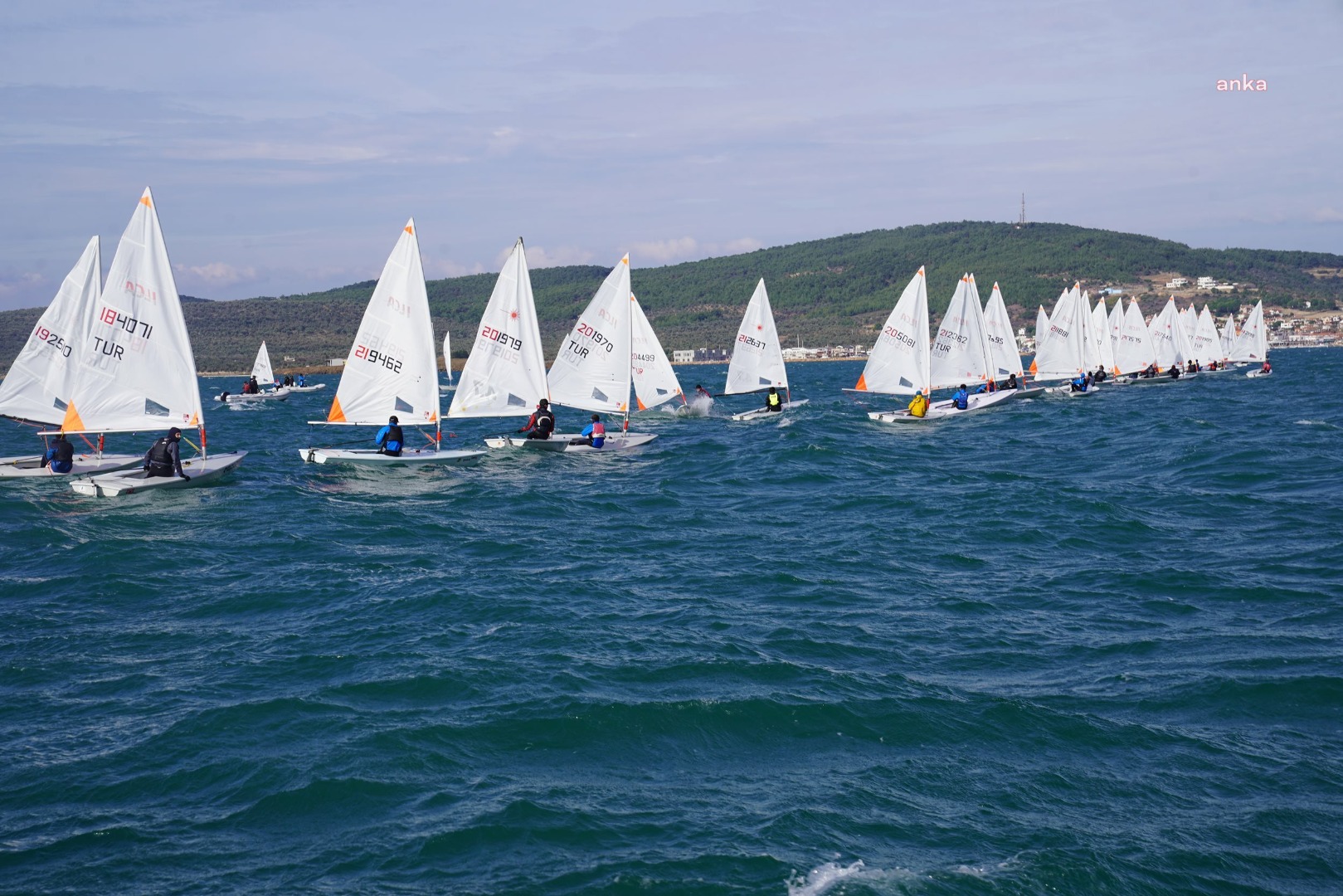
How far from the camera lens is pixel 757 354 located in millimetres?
39531

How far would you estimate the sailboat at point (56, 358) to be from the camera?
2417 centimetres

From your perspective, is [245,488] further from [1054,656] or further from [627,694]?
[1054,656]

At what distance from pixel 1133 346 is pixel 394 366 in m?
49.6

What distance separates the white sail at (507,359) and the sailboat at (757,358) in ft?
40.0

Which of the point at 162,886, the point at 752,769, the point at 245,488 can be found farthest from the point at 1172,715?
the point at 245,488

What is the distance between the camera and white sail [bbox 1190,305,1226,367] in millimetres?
70000

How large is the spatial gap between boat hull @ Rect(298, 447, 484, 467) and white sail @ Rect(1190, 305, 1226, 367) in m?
59.5

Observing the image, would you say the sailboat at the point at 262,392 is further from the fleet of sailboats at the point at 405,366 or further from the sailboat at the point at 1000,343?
the sailboat at the point at 1000,343

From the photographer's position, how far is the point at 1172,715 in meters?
10.0

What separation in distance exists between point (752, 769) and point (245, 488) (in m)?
17.2

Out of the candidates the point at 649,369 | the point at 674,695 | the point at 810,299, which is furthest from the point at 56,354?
the point at 810,299

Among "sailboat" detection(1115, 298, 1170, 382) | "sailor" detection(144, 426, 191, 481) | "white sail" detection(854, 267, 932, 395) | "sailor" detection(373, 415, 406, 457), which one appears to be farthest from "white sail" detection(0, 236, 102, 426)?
"sailboat" detection(1115, 298, 1170, 382)

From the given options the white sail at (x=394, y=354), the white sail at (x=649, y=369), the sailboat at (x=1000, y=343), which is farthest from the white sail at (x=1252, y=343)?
the white sail at (x=394, y=354)

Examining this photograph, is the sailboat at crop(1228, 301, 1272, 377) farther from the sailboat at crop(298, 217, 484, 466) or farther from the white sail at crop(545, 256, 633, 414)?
the sailboat at crop(298, 217, 484, 466)
